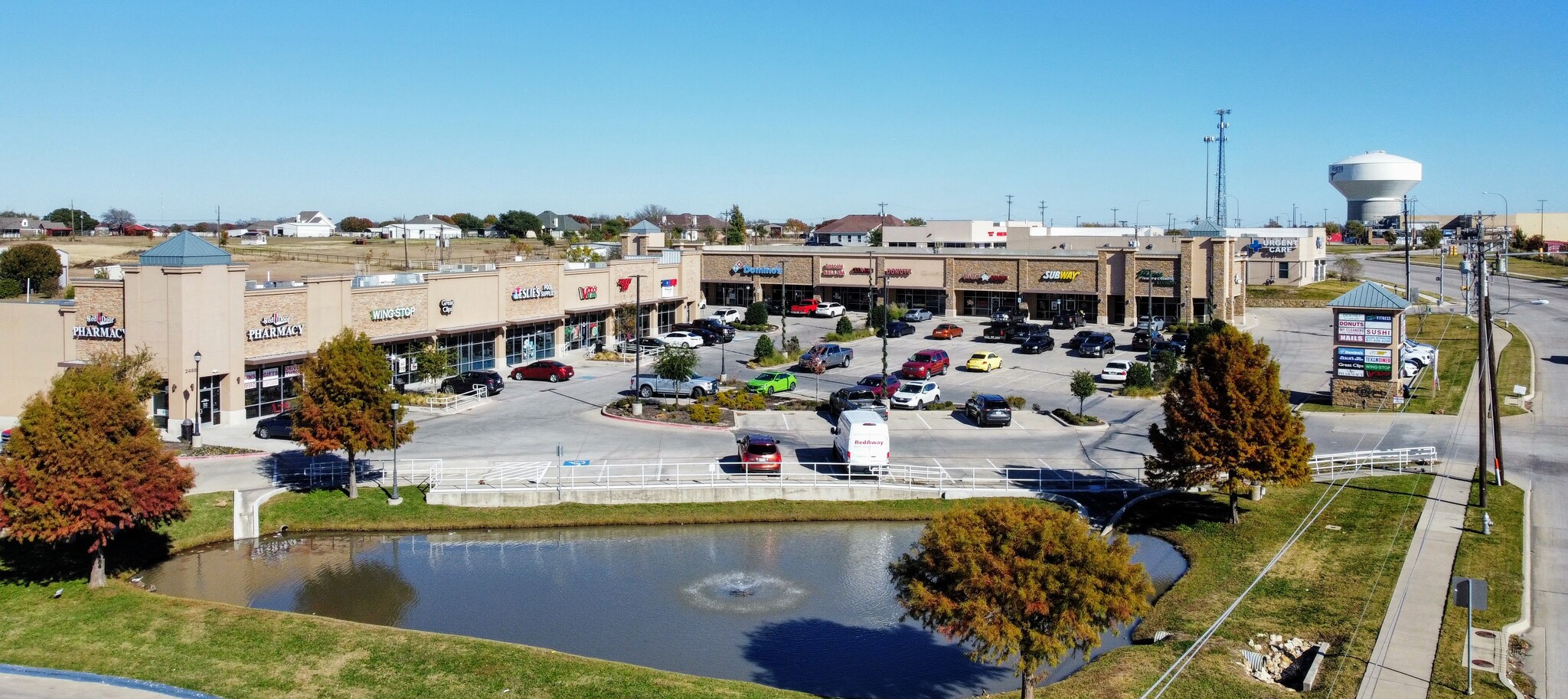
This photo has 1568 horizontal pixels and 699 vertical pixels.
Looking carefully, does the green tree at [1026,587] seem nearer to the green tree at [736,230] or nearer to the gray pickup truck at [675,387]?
the gray pickup truck at [675,387]

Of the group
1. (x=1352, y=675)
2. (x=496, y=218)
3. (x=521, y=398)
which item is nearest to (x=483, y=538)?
(x=521, y=398)

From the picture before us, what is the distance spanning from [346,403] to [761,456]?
1205cm

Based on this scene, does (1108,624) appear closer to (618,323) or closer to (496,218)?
(618,323)

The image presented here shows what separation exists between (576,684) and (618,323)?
4251 centimetres

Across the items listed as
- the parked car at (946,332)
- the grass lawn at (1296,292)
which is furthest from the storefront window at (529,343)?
the grass lawn at (1296,292)

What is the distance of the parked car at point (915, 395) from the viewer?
46344mm

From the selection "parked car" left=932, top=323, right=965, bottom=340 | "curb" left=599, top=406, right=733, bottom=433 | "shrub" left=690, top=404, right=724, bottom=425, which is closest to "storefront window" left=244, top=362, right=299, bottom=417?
"curb" left=599, top=406, right=733, bottom=433

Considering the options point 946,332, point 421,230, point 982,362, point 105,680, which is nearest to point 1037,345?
point 946,332

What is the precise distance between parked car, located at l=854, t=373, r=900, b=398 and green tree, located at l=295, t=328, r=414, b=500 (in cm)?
1883

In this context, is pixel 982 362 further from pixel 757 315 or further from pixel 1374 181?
pixel 1374 181

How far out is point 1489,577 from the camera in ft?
86.0

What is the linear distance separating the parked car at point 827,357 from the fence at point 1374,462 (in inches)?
921

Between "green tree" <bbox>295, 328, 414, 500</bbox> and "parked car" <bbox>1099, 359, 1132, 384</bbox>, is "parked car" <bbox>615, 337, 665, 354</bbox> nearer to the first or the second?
"parked car" <bbox>1099, 359, 1132, 384</bbox>

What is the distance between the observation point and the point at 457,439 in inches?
1599
